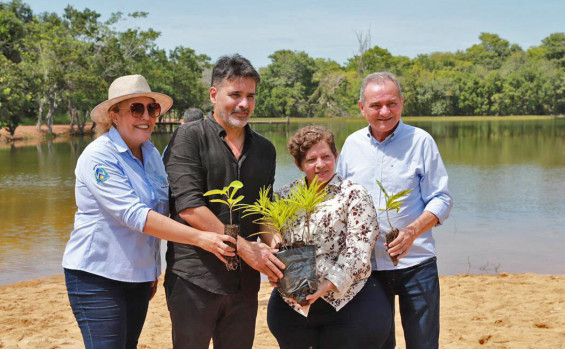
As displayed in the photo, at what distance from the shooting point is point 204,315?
305 centimetres

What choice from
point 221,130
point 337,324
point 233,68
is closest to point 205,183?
point 221,130

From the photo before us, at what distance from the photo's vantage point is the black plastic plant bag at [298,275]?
276 cm

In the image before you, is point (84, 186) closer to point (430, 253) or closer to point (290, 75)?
point (430, 253)

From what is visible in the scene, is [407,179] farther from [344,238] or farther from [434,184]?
[344,238]

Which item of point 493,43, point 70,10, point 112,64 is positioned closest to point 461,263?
point 112,64

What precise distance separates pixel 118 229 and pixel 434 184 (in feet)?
6.16

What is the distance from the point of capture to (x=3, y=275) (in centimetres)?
859

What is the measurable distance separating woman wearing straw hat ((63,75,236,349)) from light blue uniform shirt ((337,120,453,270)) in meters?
1.12

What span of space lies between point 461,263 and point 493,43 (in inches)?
4390

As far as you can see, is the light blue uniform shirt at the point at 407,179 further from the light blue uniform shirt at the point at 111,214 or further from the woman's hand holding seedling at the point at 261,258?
the light blue uniform shirt at the point at 111,214

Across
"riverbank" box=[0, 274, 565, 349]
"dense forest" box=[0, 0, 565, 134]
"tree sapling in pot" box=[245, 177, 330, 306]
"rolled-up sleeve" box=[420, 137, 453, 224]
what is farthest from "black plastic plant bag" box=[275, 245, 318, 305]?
"dense forest" box=[0, 0, 565, 134]

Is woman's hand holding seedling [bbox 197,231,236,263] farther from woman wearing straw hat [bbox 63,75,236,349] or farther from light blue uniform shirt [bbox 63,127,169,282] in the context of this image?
light blue uniform shirt [bbox 63,127,169,282]

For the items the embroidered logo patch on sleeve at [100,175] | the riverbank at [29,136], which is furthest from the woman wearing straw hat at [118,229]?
the riverbank at [29,136]

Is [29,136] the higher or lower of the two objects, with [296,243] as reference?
lower
